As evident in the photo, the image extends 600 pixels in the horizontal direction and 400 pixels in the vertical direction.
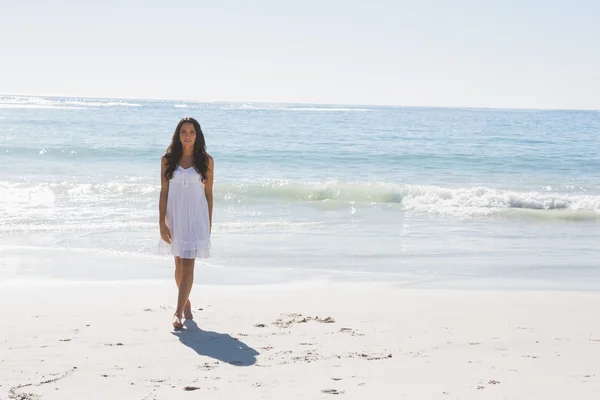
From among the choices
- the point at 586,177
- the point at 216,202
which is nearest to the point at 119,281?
the point at 216,202

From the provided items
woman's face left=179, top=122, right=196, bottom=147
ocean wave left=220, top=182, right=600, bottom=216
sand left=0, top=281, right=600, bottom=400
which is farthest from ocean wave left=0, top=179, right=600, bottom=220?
woman's face left=179, top=122, right=196, bottom=147

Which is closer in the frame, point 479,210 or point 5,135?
point 479,210

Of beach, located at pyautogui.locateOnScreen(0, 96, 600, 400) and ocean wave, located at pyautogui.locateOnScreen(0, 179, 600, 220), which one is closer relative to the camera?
beach, located at pyautogui.locateOnScreen(0, 96, 600, 400)

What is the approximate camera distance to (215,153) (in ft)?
98.6

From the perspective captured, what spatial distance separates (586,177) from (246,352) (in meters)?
21.0

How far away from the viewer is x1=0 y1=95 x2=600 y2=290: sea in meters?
8.87

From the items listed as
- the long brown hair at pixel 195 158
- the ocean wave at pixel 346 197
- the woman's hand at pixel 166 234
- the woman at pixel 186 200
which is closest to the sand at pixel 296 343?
the woman at pixel 186 200

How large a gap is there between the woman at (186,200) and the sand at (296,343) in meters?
0.54

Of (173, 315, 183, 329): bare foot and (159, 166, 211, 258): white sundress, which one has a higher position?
(159, 166, 211, 258): white sundress

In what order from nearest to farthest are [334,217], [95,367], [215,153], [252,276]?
[95,367] < [252,276] < [334,217] < [215,153]

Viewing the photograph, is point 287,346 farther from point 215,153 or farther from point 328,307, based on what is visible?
point 215,153

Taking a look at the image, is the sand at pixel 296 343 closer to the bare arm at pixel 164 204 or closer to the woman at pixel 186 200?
the woman at pixel 186 200

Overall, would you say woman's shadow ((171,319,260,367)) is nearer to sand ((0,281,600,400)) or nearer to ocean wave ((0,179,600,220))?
sand ((0,281,600,400))

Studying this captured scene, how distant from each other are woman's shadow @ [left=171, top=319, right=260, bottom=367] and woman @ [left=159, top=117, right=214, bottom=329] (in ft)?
0.46
